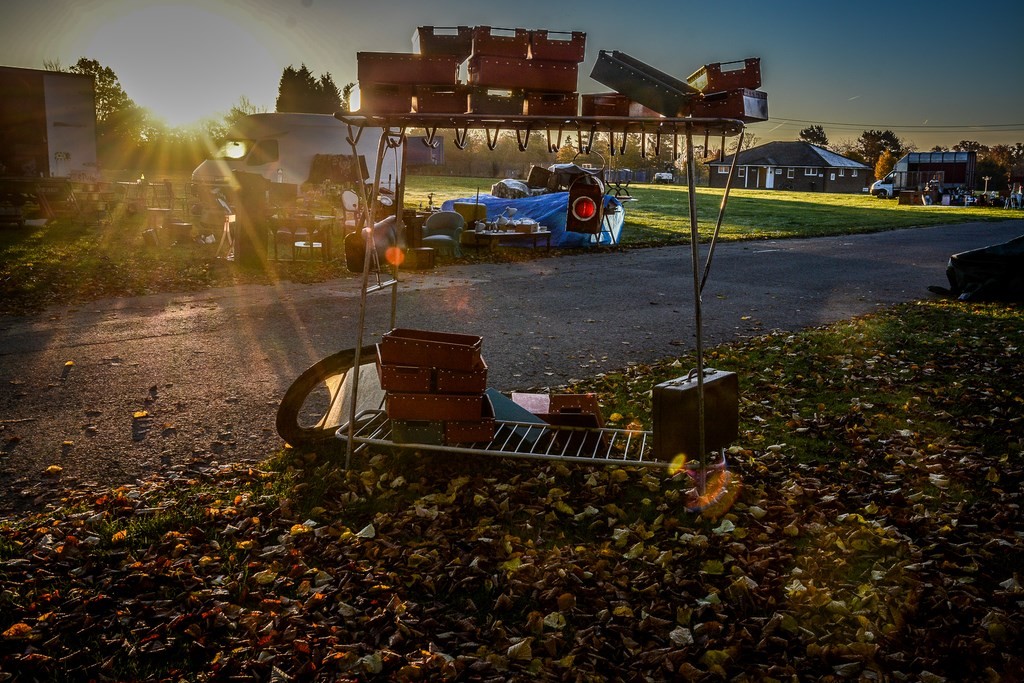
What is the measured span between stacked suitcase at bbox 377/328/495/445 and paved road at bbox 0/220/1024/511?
4.61ft

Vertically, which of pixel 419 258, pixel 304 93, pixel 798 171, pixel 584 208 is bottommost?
pixel 419 258

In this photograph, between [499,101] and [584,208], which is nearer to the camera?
[499,101]

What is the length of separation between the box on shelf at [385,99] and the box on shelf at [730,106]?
A: 1.84m

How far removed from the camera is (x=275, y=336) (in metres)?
10.1

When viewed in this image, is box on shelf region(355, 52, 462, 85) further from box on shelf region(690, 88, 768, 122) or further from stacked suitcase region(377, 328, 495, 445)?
stacked suitcase region(377, 328, 495, 445)

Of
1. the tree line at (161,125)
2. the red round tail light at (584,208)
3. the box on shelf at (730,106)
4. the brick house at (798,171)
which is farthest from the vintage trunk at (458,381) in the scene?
the brick house at (798,171)

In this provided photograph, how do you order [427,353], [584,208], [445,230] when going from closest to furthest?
1. [427,353]
2. [584,208]
3. [445,230]

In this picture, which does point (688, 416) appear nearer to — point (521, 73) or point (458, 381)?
point (458, 381)

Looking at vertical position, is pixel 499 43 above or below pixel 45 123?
below

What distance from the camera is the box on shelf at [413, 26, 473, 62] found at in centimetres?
495

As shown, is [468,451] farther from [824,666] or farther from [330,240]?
[330,240]

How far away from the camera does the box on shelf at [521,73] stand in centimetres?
486

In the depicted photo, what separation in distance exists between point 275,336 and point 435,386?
5281mm

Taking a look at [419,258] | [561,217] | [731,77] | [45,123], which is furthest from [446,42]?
[45,123]
